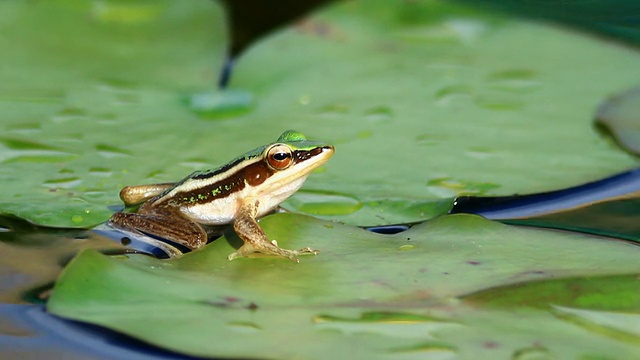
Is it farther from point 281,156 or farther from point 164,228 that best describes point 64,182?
point 281,156

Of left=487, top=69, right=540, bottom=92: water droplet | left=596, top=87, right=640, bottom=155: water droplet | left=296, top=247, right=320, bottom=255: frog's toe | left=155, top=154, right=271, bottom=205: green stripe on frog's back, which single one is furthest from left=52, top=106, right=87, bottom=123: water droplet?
left=596, top=87, right=640, bottom=155: water droplet

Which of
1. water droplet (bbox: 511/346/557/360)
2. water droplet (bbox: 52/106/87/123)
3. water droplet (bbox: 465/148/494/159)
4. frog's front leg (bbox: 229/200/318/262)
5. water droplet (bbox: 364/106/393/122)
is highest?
water droplet (bbox: 52/106/87/123)

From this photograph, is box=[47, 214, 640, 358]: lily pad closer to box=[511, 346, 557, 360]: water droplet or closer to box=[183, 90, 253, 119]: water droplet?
box=[511, 346, 557, 360]: water droplet

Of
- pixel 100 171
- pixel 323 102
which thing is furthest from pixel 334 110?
pixel 100 171

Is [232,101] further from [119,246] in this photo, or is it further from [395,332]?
[395,332]

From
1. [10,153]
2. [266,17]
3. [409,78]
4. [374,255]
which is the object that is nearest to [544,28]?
Answer: [409,78]

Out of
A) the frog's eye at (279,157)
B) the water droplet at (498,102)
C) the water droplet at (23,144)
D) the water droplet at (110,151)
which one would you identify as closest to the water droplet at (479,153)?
the water droplet at (498,102)
